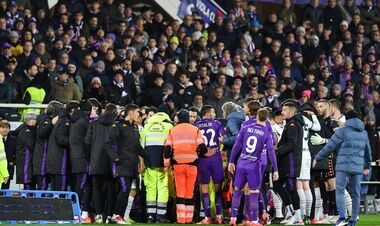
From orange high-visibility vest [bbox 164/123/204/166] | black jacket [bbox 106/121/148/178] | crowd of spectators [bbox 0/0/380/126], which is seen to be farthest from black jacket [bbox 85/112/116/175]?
crowd of spectators [bbox 0/0/380/126]

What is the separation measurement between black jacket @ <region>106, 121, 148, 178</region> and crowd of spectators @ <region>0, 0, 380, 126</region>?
4.91 meters

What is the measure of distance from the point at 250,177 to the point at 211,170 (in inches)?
81.7

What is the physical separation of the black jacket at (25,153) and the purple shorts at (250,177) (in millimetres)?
4437

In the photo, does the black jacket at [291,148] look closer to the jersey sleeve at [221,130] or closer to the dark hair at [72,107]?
the jersey sleeve at [221,130]

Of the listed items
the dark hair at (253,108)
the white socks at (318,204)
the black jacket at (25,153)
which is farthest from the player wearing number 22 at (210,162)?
the black jacket at (25,153)

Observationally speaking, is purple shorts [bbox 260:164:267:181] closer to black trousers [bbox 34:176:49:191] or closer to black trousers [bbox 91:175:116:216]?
black trousers [bbox 91:175:116:216]

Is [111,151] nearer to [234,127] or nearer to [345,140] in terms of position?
[234,127]

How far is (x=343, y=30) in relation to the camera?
33.4 meters

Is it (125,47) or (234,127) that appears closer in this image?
(234,127)

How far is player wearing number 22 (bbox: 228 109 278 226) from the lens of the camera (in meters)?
19.2

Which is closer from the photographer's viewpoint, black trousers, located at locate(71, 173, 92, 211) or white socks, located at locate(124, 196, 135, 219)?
black trousers, located at locate(71, 173, 92, 211)

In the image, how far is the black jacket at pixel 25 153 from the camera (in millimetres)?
21641

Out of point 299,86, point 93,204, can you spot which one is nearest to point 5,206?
point 93,204

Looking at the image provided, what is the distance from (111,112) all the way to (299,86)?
9.60m
